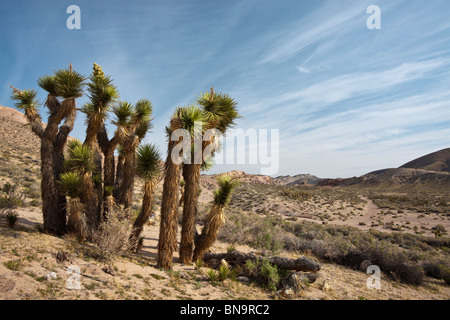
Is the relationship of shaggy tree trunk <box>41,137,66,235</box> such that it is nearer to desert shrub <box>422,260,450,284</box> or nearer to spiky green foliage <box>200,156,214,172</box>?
spiky green foliage <box>200,156,214,172</box>

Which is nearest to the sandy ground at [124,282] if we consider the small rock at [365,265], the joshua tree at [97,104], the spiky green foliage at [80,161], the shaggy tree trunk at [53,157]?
the shaggy tree trunk at [53,157]

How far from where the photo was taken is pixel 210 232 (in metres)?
8.39

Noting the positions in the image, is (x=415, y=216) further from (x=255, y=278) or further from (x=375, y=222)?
(x=255, y=278)

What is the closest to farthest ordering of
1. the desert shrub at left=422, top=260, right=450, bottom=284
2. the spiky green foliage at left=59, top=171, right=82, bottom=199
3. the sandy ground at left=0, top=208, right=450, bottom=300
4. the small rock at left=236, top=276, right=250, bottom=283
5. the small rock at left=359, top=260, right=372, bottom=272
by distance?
the sandy ground at left=0, top=208, right=450, bottom=300 → the spiky green foliage at left=59, top=171, right=82, bottom=199 → the small rock at left=236, top=276, right=250, bottom=283 → the desert shrub at left=422, top=260, right=450, bottom=284 → the small rock at left=359, top=260, right=372, bottom=272

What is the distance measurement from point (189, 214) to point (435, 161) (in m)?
141

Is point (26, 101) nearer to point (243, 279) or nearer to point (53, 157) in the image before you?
point (53, 157)

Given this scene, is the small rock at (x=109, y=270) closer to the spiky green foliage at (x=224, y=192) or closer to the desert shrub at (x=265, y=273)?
the spiky green foliage at (x=224, y=192)

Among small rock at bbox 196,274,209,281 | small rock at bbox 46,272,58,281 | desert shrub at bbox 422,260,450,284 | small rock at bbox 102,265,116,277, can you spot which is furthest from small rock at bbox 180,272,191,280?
desert shrub at bbox 422,260,450,284

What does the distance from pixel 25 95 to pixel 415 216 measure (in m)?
38.4

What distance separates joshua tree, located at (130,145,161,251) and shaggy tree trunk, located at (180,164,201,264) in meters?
1.36

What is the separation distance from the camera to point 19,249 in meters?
5.78

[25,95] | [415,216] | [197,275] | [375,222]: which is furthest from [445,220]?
[25,95]

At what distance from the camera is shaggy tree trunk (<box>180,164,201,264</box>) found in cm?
830

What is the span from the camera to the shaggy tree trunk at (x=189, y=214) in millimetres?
8305
